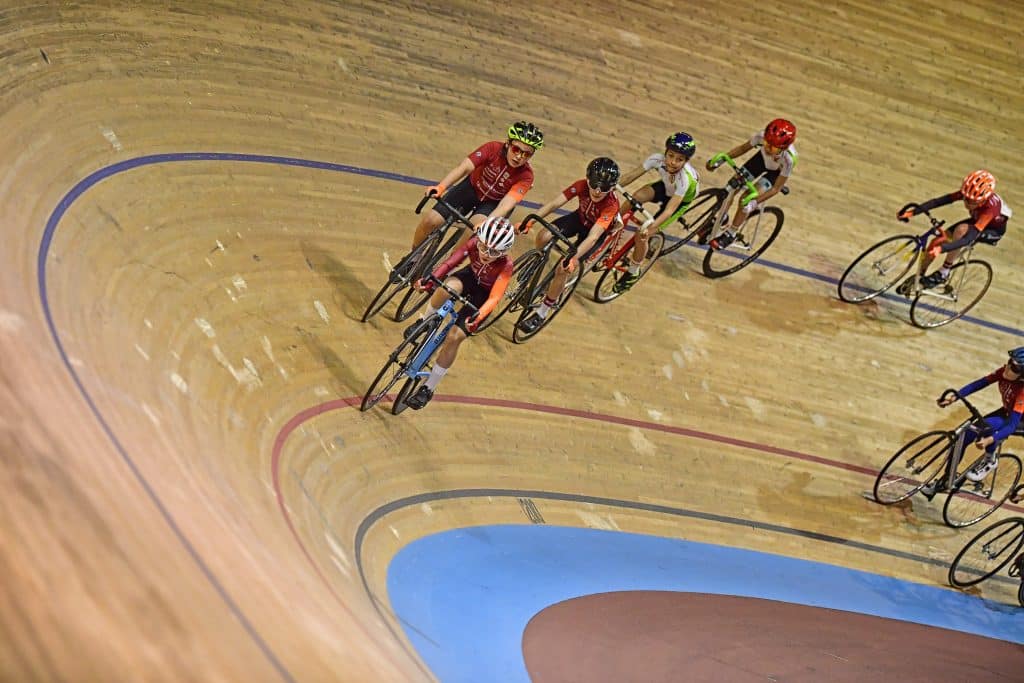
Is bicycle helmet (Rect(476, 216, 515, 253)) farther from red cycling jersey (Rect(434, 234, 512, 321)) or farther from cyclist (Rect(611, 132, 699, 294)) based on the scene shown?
cyclist (Rect(611, 132, 699, 294))

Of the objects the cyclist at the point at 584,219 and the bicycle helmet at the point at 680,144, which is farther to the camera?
the bicycle helmet at the point at 680,144

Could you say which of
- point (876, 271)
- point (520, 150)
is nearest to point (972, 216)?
point (876, 271)

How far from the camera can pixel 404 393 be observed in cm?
550

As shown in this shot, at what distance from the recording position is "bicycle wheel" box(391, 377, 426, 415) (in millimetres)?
5422

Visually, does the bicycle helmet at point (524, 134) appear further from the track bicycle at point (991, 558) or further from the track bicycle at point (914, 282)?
the track bicycle at point (991, 558)

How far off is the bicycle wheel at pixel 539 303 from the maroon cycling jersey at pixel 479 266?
125cm

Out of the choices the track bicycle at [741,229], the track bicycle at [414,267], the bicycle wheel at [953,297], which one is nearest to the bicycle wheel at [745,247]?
the track bicycle at [741,229]

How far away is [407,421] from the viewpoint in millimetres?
5688

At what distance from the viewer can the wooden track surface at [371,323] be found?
2924mm

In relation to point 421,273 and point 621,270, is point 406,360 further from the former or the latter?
point 621,270

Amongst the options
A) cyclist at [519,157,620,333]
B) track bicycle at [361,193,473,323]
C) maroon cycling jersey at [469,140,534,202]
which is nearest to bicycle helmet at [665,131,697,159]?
cyclist at [519,157,620,333]

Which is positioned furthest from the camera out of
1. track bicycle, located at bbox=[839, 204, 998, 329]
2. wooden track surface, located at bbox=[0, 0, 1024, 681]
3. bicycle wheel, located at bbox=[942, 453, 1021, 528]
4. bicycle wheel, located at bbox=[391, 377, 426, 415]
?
track bicycle, located at bbox=[839, 204, 998, 329]

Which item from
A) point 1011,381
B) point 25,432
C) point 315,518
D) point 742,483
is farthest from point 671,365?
point 25,432

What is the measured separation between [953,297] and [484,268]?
491 centimetres
